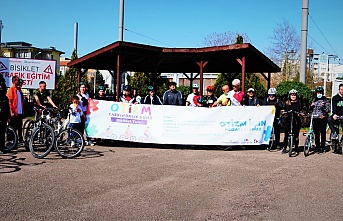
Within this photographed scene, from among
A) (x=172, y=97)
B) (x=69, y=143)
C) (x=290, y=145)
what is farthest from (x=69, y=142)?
(x=290, y=145)

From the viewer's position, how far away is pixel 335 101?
10.6 meters

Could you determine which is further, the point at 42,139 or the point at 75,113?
the point at 75,113

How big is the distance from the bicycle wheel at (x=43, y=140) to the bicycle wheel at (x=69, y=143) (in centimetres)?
18

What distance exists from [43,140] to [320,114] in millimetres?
7114

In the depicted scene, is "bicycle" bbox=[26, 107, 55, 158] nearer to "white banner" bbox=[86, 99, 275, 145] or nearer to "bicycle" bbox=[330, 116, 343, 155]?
"white banner" bbox=[86, 99, 275, 145]

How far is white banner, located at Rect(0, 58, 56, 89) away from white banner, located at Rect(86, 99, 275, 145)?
7.06 m

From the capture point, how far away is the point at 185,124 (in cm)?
1062

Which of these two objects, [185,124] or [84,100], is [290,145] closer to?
[185,124]

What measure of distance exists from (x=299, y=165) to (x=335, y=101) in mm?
2835

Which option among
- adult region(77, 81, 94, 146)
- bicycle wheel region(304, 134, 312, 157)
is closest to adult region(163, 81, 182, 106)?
adult region(77, 81, 94, 146)

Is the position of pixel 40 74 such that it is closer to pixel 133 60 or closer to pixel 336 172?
pixel 133 60

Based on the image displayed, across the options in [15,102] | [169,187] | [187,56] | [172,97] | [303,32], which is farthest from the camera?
[303,32]

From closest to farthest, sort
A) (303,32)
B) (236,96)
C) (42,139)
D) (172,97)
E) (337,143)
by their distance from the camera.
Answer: (42,139), (337,143), (236,96), (172,97), (303,32)

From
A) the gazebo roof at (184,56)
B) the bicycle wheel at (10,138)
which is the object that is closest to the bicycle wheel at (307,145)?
the gazebo roof at (184,56)
